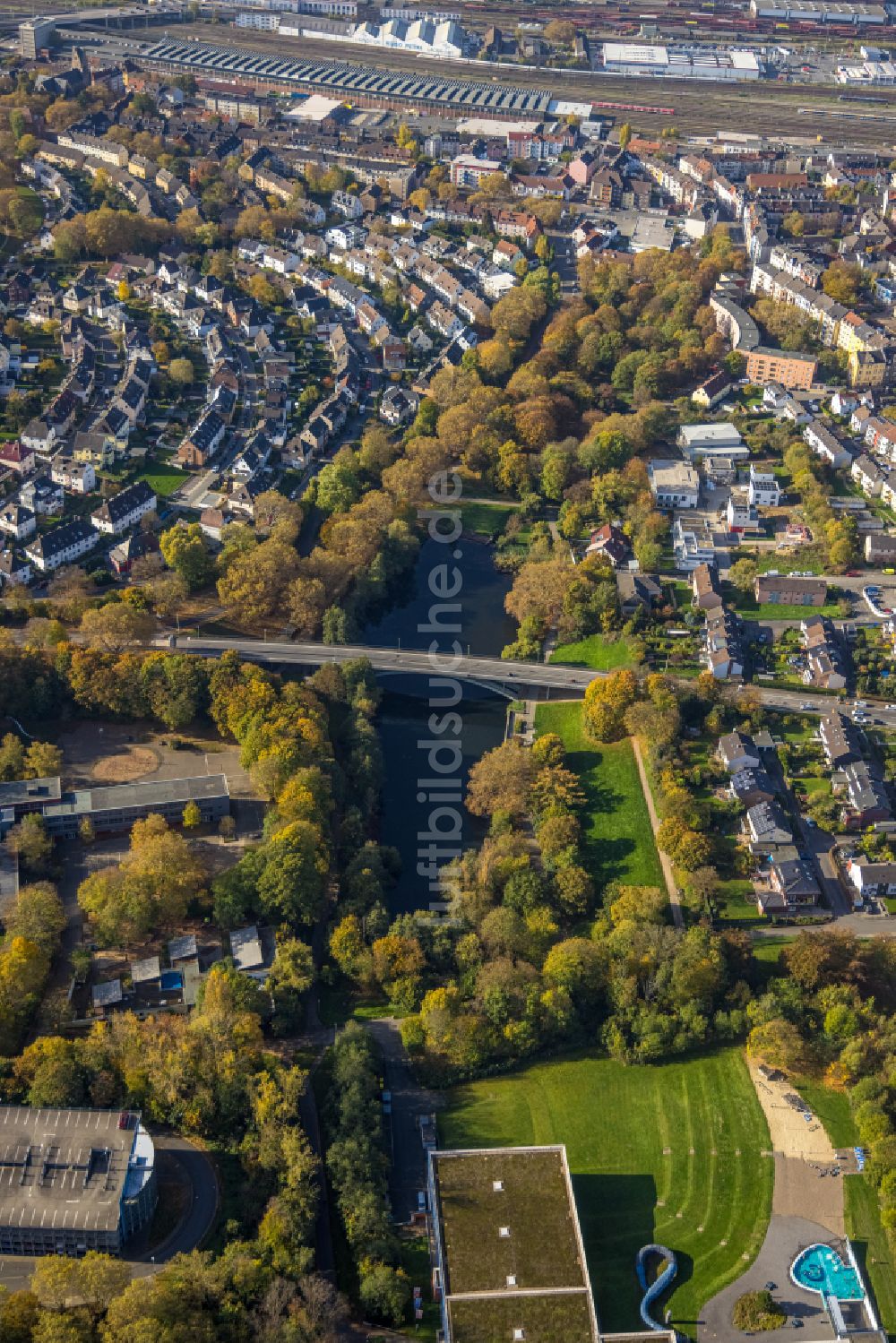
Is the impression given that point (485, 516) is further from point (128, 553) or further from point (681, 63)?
point (681, 63)

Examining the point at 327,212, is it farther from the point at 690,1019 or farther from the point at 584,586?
the point at 690,1019

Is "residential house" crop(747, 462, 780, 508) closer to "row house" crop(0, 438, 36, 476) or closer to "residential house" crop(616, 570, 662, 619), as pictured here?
"residential house" crop(616, 570, 662, 619)

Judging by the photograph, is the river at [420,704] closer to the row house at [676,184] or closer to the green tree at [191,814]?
the green tree at [191,814]

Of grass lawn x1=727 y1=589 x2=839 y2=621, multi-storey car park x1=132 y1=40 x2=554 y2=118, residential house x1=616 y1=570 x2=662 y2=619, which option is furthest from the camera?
multi-storey car park x1=132 y1=40 x2=554 y2=118

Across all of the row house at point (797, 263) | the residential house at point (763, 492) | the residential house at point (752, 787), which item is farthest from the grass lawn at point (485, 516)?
the row house at point (797, 263)

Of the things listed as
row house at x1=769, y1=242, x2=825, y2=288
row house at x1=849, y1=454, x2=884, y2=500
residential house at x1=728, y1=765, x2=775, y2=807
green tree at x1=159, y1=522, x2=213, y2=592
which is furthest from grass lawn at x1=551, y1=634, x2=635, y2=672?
row house at x1=769, y1=242, x2=825, y2=288

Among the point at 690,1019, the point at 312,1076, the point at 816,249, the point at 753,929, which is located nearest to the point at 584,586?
the point at 753,929
